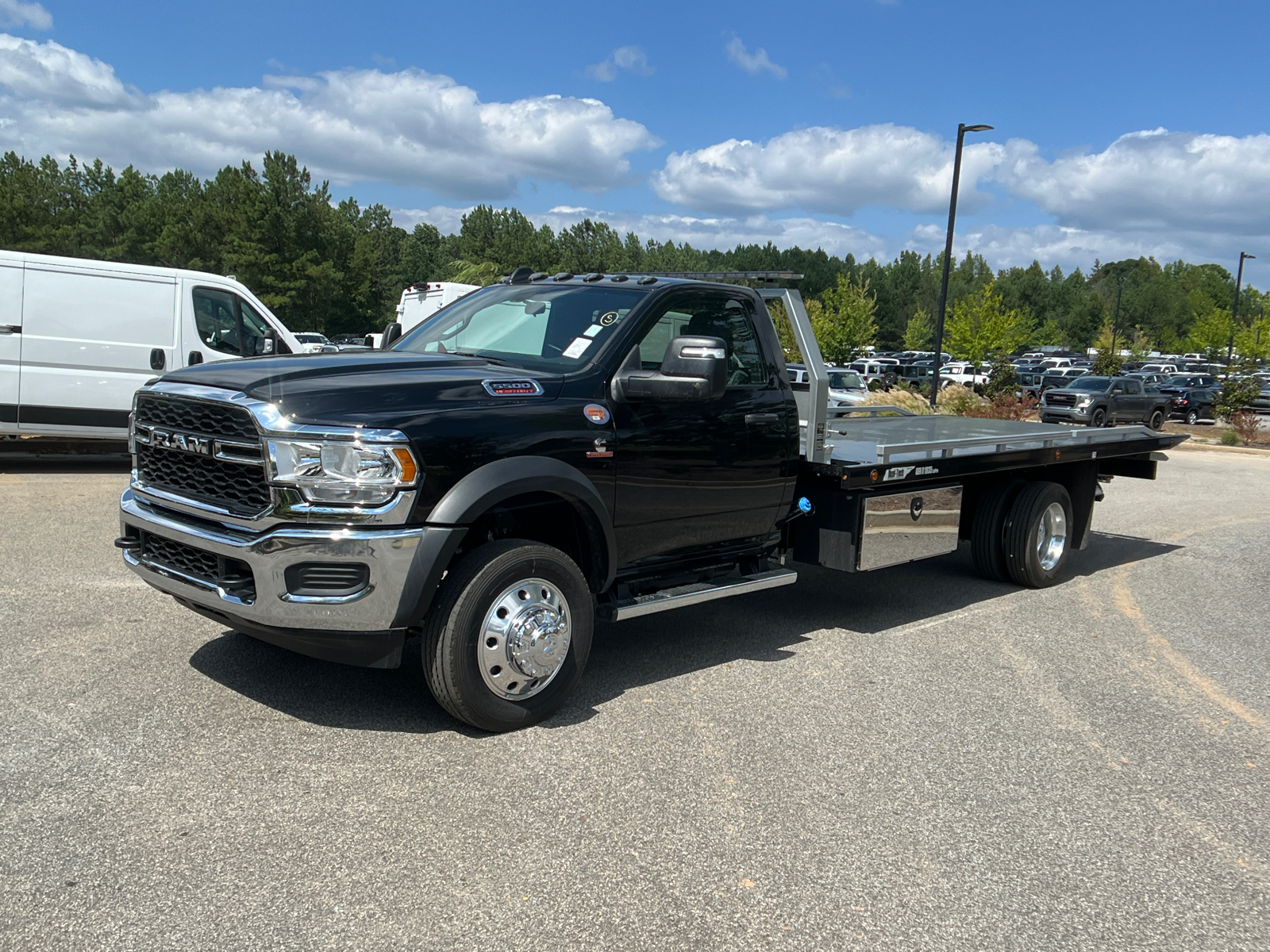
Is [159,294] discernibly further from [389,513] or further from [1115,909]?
[1115,909]

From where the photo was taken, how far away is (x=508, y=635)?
14.3 ft

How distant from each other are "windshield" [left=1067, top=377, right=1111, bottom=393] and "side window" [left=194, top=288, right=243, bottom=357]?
25035mm

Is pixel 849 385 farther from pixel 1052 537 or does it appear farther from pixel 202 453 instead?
pixel 202 453

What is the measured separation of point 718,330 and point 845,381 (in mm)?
20106

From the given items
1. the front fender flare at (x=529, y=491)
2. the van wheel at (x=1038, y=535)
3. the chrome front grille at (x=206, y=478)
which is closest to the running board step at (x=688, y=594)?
the front fender flare at (x=529, y=491)

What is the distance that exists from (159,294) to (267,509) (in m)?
8.73

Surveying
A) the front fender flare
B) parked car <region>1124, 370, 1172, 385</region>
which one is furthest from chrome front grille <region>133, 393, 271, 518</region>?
parked car <region>1124, 370, 1172, 385</region>

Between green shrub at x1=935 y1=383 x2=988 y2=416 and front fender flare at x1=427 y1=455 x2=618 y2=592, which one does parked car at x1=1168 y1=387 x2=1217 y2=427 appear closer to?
green shrub at x1=935 y1=383 x2=988 y2=416

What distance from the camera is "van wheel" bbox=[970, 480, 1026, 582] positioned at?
303 inches

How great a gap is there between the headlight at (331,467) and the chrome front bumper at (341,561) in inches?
5.6

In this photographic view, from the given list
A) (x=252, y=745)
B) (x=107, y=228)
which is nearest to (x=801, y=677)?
(x=252, y=745)

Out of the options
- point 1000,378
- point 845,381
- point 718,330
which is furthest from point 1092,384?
point 718,330

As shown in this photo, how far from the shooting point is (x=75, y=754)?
404 cm

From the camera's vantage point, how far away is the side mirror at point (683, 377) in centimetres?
475
